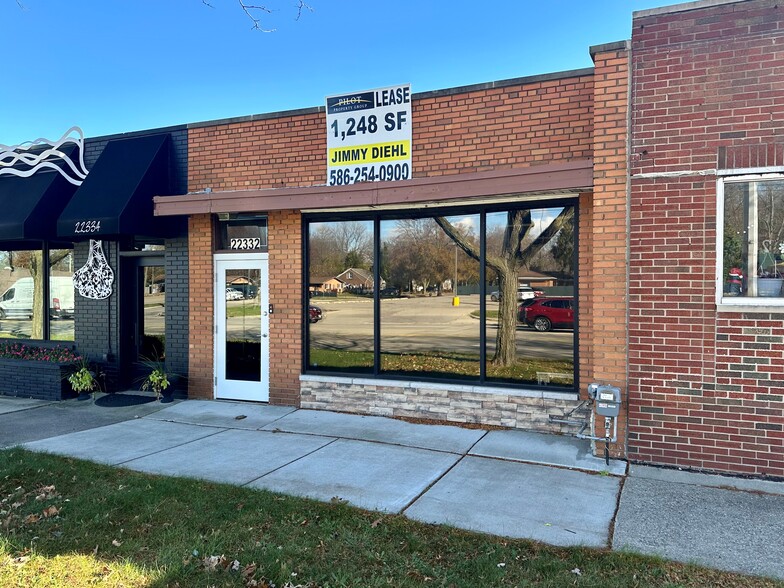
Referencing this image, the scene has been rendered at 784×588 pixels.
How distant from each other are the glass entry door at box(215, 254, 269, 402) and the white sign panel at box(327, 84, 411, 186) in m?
1.93

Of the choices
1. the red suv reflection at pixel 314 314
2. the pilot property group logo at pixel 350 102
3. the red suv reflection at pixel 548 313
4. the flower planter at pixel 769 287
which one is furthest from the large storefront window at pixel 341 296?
the flower planter at pixel 769 287

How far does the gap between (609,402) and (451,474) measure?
1.74 meters

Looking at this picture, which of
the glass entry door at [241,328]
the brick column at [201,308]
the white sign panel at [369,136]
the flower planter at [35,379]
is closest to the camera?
the white sign panel at [369,136]

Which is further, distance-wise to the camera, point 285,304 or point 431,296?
point 285,304

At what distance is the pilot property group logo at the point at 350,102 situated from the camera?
25.5 feet

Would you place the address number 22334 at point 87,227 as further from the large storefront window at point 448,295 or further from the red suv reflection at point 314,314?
the red suv reflection at point 314,314

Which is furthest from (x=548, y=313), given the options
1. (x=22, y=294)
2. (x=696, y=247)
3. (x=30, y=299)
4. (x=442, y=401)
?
(x=22, y=294)

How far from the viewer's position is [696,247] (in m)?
5.68

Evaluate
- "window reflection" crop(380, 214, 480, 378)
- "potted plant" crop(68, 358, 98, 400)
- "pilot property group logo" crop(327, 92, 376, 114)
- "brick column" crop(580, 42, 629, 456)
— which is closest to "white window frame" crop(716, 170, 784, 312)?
"brick column" crop(580, 42, 629, 456)

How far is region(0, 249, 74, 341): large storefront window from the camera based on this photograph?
1016 centimetres

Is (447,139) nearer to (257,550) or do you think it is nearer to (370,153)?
(370,153)

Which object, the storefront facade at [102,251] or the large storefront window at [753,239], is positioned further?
the storefront facade at [102,251]

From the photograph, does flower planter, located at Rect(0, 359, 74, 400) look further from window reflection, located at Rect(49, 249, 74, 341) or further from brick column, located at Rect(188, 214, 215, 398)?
brick column, located at Rect(188, 214, 215, 398)

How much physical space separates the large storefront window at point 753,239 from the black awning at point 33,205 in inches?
374
